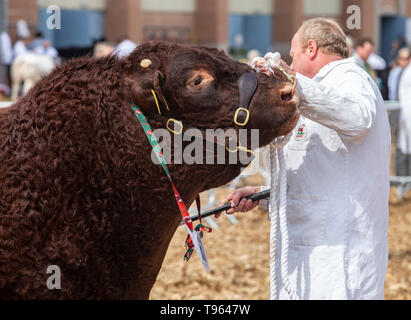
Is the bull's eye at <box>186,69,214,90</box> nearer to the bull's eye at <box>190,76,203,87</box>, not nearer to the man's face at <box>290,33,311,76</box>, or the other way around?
the bull's eye at <box>190,76,203,87</box>

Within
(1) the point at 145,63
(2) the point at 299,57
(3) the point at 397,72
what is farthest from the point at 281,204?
(3) the point at 397,72

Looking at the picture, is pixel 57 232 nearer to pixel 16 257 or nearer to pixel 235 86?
pixel 16 257

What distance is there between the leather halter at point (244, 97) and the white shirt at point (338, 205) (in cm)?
63

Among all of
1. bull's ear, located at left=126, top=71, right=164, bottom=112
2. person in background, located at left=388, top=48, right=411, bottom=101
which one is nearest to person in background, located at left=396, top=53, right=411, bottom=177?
person in background, located at left=388, top=48, right=411, bottom=101

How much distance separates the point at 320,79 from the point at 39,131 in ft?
5.03

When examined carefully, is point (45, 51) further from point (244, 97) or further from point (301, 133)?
point (244, 97)

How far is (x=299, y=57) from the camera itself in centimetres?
342

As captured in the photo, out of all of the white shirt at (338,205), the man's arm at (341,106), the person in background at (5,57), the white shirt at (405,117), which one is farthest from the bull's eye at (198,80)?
the person in background at (5,57)

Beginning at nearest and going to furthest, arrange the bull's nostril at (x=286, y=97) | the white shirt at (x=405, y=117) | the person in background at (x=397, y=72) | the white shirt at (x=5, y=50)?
the bull's nostril at (x=286, y=97) → the white shirt at (x=405, y=117) → the person in background at (x=397, y=72) → the white shirt at (x=5, y=50)

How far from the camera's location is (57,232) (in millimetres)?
2568

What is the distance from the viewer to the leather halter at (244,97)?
8.96ft

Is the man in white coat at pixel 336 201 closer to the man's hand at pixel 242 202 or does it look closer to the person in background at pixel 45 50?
the man's hand at pixel 242 202

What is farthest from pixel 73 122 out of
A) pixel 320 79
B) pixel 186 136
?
pixel 320 79
